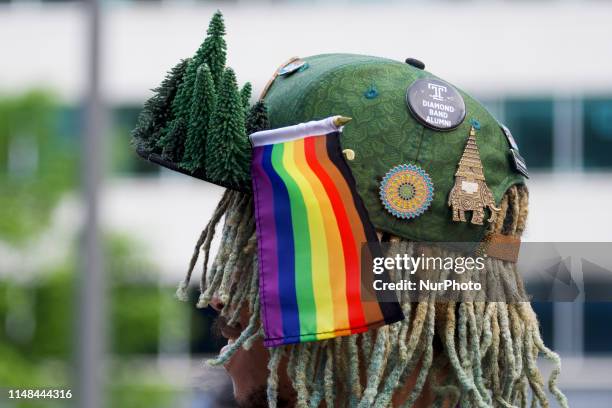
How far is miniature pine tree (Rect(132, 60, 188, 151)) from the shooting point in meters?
2.54

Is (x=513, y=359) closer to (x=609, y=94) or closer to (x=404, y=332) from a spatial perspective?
(x=404, y=332)

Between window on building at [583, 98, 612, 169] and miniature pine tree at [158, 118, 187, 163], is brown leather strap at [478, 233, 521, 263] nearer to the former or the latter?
miniature pine tree at [158, 118, 187, 163]

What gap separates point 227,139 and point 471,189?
0.47 metres

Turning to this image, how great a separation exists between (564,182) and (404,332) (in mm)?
11621

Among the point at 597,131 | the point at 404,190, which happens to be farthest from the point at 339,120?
the point at 597,131

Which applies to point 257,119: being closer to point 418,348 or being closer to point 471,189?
point 471,189

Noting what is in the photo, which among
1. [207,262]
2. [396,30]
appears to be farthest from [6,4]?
[207,262]

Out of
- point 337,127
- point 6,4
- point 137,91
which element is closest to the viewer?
point 337,127

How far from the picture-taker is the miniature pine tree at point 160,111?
2.54 meters

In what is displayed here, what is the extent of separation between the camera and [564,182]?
13781 millimetres

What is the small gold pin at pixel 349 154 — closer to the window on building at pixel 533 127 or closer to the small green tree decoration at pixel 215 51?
the small green tree decoration at pixel 215 51

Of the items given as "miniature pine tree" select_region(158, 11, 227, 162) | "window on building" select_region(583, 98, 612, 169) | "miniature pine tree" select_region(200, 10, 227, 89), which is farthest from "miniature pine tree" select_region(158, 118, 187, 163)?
"window on building" select_region(583, 98, 612, 169)

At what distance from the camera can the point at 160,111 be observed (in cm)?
255

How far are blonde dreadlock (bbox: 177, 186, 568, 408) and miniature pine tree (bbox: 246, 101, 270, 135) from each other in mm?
144
